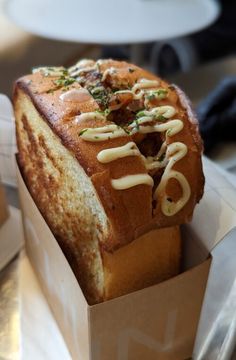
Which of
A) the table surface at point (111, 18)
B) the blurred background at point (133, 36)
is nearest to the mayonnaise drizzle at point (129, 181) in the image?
the blurred background at point (133, 36)

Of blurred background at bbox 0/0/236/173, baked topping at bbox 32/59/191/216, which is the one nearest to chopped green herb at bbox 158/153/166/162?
baked topping at bbox 32/59/191/216

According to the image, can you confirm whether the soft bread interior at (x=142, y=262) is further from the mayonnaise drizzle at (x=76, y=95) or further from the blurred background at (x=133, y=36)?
the blurred background at (x=133, y=36)

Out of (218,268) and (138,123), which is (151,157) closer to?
(138,123)

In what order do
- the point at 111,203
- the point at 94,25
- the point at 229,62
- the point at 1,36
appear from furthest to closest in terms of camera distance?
1. the point at 229,62
2. the point at 1,36
3. the point at 94,25
4. the point at 111,203

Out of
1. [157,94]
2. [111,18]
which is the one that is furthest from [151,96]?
[111,18]

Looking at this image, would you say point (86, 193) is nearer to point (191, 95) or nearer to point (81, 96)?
point (81, 96)

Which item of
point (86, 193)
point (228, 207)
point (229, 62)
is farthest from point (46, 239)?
point (229, 62)

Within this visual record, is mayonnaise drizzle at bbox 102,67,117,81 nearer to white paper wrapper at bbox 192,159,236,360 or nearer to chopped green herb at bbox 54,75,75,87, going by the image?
chopped green herb at bbox 54,75,75,87
